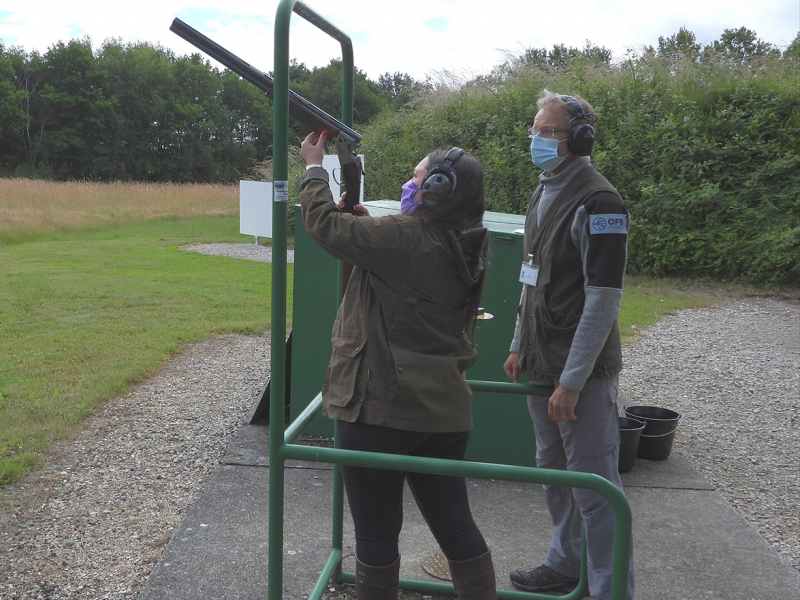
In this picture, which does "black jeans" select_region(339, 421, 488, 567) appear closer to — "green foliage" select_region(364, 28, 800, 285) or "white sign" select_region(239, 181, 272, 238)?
"green foliage" select_region(364, 28, 800, 285)

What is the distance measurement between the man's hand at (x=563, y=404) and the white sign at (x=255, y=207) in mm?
10669

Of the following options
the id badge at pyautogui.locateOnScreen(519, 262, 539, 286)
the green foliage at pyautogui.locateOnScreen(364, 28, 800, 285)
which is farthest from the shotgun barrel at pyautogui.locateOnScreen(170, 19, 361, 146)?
the green foliage at pyautogui.locateOnScreen(364, 28, 800, 285)

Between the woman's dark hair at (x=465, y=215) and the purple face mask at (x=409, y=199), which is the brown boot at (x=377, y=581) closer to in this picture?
the woman's dark hair at (x=465, y=215)

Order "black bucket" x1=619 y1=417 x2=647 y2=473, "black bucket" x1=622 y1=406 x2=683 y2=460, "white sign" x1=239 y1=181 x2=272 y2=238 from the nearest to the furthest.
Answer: "black bucket" x1=619 y1=417 x2=647 y2=473 → "black bucket" x1=622 y1=406 x2=683 y2=460 → "white sign" x1=239 y1=181 x2=272 y2=238

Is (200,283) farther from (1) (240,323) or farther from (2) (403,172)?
(2) (403,172)

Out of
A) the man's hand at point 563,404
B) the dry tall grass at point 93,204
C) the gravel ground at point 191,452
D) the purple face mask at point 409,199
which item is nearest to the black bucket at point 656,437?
the gravel ground at point 191,452

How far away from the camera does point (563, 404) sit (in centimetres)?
222

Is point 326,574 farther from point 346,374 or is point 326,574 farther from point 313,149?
point 313,149

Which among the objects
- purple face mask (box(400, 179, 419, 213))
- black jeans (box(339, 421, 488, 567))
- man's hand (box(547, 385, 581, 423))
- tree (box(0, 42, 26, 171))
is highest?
tree (box(0, 42, 26, 171))

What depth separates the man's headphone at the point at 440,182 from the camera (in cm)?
176

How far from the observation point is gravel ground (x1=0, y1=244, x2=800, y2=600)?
2869 millimetres

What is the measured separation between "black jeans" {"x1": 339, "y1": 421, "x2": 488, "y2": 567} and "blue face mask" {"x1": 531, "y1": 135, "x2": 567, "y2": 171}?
0.97 metres

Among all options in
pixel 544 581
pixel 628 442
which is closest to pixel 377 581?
pixel 544 581

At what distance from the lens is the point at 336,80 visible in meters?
22.9
